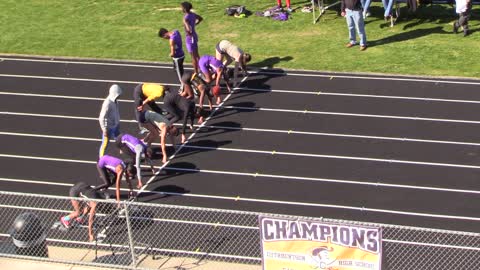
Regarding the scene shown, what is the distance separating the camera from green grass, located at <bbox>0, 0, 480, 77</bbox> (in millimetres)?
20484

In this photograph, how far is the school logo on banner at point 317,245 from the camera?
1041cm

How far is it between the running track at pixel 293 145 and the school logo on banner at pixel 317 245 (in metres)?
3.18

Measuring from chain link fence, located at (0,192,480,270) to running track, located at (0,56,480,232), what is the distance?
23.6 inches

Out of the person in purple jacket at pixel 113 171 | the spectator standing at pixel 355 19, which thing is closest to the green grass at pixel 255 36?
the spectator standing at pixel 355 19

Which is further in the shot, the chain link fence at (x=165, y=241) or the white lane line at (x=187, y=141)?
the white lane line at (x=187, y=141)

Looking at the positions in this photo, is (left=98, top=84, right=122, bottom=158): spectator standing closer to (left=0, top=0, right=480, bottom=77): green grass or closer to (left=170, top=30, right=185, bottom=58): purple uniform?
(left=170, top=30, right=185, bottom=58): purple uniform

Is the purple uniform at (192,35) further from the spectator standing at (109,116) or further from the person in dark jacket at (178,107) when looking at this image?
the spectator standing at (109,116)

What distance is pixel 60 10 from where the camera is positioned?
26.4 m

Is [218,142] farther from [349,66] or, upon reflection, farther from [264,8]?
[264,8]

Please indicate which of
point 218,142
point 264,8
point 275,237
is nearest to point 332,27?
point 264,8

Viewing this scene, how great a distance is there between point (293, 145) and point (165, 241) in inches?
168

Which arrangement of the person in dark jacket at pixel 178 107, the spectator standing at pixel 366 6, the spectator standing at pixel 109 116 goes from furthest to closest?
1. the spectator standing at pixel 366 6
2. the person in dark jacket at pixel 178 107
3. the spectator standing at pixel 109 116

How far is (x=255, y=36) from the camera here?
22.8 m

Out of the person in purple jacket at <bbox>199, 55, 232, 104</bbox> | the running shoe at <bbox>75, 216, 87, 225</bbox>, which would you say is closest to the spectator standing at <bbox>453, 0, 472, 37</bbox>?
the person in purple jacket at <bbox>199, 55, 232, 104</bbox>
